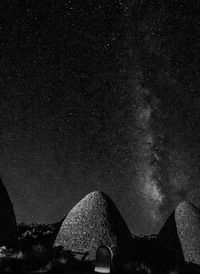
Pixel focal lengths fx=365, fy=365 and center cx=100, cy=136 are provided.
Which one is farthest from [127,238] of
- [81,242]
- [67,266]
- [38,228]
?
[38,228]

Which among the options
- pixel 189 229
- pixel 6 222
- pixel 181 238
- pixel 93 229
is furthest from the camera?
pixel 189 229

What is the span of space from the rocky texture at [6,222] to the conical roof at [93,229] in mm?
1808

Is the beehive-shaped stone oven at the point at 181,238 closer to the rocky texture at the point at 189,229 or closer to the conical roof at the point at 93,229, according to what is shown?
the rocky texture at the point at 189,229

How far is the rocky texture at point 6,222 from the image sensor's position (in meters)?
14.0

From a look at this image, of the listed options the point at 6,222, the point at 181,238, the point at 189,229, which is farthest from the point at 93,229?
the point at 189,229

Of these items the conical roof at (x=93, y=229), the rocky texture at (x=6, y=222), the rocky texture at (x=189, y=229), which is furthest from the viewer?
the rocky texture at (x=189, y=229)

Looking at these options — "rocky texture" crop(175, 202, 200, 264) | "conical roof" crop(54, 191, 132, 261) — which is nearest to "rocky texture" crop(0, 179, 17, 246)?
"conical roof" crop(54, 191, 132, 261)

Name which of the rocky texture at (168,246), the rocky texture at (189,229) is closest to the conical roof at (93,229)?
the rocky texture at (168,246)

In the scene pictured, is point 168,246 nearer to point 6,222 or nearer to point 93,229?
point 93,229

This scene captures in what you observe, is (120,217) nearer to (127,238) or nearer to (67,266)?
(127,238)

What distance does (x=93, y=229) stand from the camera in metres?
14.8

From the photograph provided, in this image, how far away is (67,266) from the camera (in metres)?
13.1

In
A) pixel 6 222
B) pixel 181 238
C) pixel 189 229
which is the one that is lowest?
pixel 6 222

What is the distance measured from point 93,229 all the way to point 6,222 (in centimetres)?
346
